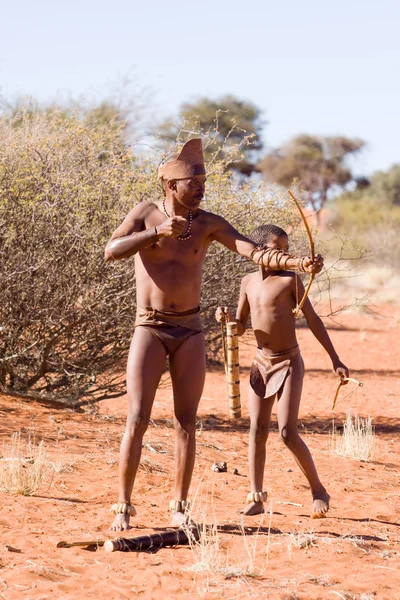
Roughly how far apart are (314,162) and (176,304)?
3842 centimetres

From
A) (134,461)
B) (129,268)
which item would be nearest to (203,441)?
(129,268)

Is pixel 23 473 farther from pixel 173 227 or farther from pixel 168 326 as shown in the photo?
pixel 173 227

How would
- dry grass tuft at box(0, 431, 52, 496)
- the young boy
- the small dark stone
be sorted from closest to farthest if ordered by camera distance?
the young boy → dry grass tuft at box(0, 431, 52, 496) → the small dark stone

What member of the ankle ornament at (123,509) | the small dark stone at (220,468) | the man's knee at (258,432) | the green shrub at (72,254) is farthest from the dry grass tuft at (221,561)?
the green shrub at (72,254)

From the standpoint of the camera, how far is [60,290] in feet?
28.2

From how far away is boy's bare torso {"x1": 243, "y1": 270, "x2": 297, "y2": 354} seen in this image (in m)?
5.28

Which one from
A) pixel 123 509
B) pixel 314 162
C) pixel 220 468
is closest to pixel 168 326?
pixel 123 509

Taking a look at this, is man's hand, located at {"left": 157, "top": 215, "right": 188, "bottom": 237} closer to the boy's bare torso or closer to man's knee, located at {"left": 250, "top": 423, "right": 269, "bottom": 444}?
the boy's bare torso

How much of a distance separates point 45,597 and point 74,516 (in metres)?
1.40

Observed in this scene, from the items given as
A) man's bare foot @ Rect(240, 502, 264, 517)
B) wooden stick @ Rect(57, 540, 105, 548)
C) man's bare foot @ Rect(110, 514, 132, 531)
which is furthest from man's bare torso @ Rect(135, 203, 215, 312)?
man's bare foot @ Rect(240, 502, 264, 517)

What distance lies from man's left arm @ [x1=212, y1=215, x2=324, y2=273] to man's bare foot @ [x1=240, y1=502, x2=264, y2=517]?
151cm

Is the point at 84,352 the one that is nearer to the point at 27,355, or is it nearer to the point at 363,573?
the point at 27,355

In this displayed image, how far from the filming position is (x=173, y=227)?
4258mm

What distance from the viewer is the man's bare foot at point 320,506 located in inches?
207
